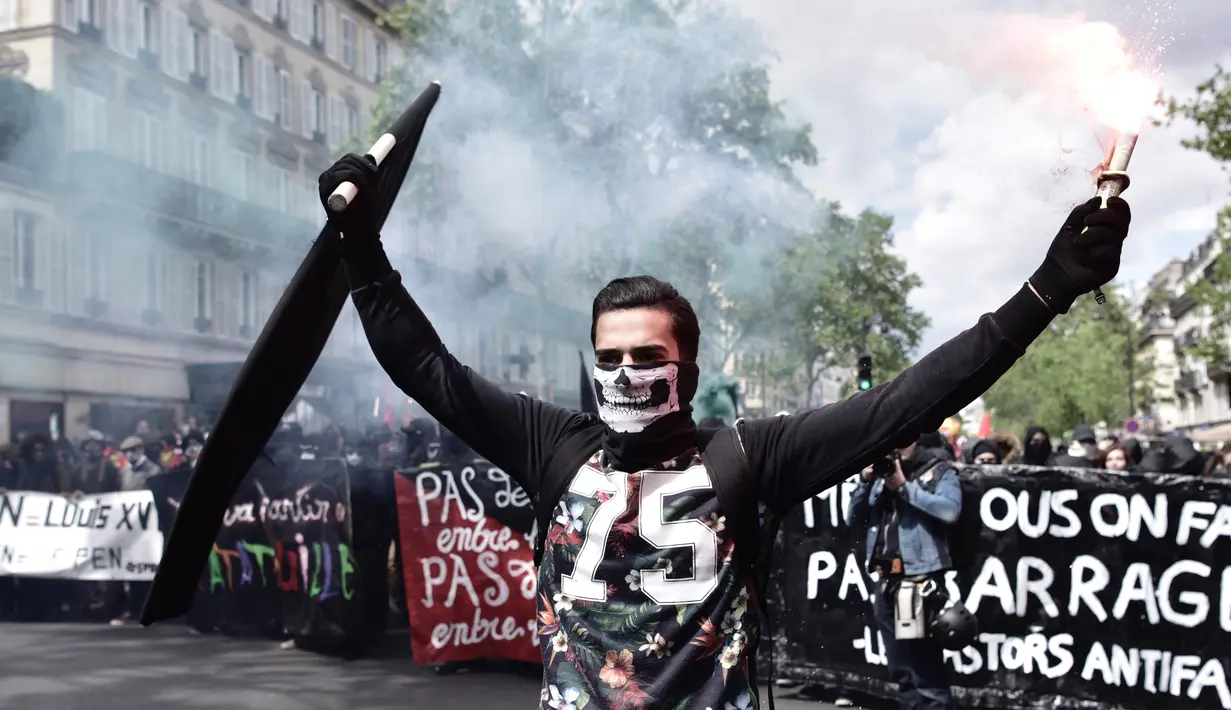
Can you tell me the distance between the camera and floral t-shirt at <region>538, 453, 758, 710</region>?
78.3 inches

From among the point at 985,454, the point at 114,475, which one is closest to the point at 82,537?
the point at 114,475

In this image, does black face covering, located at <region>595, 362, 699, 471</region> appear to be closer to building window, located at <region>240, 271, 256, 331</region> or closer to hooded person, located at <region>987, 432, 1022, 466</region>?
hooded person, located at <region>987, 432, 1022, 466</region>

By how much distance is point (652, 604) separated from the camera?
6.61 feet

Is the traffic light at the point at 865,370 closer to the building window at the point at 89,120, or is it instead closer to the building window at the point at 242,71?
the building window at the point at 89,120

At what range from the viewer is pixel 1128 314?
5697 cm

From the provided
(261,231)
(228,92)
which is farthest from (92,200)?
(228,92)

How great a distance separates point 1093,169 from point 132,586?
931 centimetres

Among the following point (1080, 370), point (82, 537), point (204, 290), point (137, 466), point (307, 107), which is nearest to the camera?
point (82, 537)

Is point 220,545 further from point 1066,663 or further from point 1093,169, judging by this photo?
point 1093,169

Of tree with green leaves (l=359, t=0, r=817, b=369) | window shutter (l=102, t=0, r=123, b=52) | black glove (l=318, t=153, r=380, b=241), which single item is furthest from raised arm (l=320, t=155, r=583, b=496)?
window shutter (l=102, t=0, r=123, b=52)

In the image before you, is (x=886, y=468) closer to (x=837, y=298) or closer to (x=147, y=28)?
(x=837, y=298)

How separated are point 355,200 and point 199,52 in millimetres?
19896

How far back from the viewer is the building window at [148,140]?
17.3 metres

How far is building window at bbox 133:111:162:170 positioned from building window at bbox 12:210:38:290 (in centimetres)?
183
